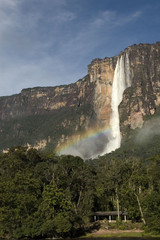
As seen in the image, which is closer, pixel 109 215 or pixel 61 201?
pixel 61 201

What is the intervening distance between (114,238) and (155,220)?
7555 millimetres

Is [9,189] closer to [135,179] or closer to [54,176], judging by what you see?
[54,176]

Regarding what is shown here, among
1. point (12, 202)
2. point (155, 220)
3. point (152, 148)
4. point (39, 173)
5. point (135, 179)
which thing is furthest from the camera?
point (152, 148)

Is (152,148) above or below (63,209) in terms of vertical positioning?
above

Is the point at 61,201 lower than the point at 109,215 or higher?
higher

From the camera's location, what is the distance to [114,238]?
55438 mm

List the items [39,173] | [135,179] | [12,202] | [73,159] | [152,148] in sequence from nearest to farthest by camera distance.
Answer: [12,202], [135,179], [39,173], [73,159], [152,148]

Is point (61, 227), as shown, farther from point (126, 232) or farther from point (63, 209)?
point (126, 232)

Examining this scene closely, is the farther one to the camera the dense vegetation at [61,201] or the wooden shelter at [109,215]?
the wooden shelter at [109,215]

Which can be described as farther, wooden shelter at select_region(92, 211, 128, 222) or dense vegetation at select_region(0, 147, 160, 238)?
wooden shelter at select_region(92, 211, 128, 222)

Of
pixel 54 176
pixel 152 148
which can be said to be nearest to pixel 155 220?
pixel 54 176

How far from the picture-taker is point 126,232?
190 feet

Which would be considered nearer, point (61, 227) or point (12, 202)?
point (61, 227)

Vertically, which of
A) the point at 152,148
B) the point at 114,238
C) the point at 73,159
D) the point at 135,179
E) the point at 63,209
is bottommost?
the point at 114,238
